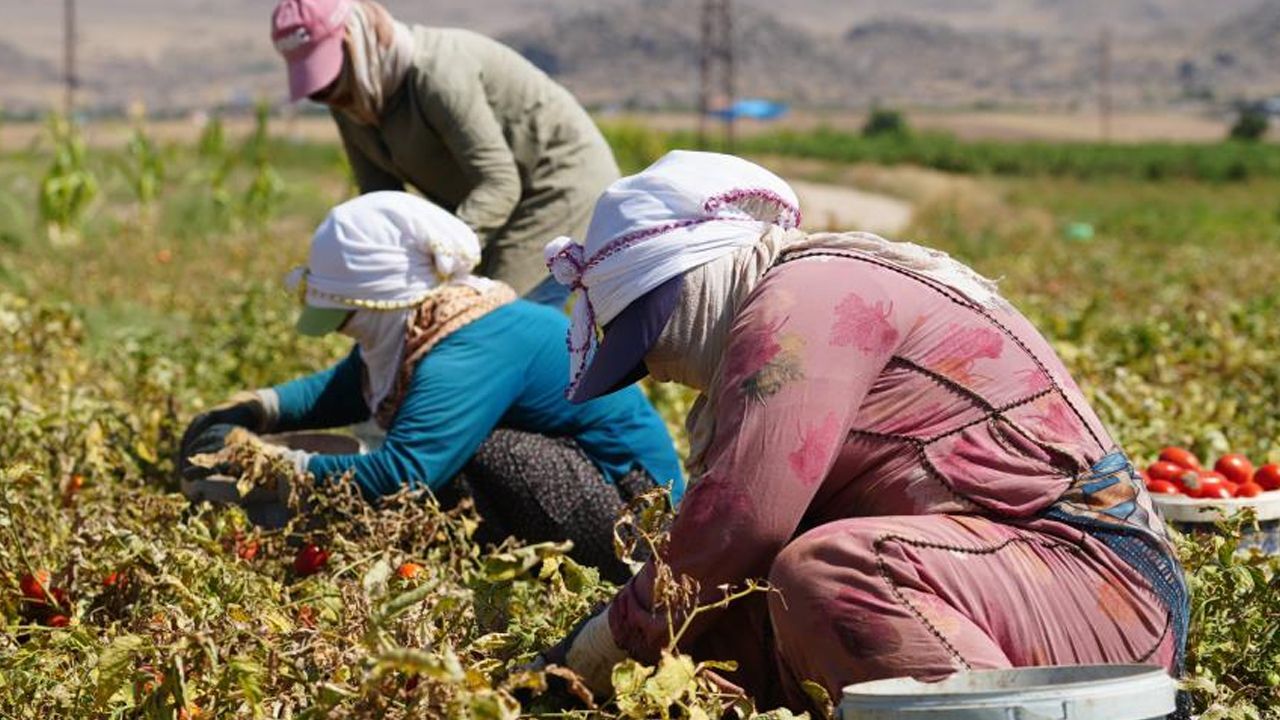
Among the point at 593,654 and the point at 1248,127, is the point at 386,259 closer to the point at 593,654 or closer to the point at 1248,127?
the point at 593,654

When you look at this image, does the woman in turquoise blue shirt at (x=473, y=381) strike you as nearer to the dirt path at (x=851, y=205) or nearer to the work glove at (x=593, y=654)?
the work glove at (x=593, y=654)

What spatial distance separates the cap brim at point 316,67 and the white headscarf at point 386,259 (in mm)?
714

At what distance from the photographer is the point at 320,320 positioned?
387 cm

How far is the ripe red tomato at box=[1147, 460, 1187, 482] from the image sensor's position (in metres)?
3.72

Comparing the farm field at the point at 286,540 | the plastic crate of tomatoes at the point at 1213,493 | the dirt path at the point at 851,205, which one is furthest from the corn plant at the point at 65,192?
the dirt path at the point at 851,205

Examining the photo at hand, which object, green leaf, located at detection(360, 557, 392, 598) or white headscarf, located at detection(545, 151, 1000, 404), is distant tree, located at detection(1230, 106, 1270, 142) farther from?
green leaf, located at detection(360, 557, 392, 598)

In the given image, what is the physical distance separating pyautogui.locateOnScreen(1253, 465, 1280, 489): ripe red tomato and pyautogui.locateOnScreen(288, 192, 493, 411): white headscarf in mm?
1666

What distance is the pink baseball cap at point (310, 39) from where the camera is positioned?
4.41 m

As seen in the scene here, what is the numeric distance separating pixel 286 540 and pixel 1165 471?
1.79 meters

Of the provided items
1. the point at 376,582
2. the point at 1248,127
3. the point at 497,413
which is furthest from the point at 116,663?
the point at 1248,127

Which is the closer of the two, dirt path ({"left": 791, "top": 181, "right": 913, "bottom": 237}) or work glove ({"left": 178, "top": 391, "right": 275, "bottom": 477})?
work glove ({"left": 178, "top": 391, "right": 275, "bottom": 477})

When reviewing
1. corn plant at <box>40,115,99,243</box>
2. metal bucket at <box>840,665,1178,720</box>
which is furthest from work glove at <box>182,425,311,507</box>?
corn plant at <box>40,115,99,243</box>

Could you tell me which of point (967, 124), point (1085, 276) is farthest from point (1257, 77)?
point (1085, 276)

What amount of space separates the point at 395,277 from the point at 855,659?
1696 millimetres
